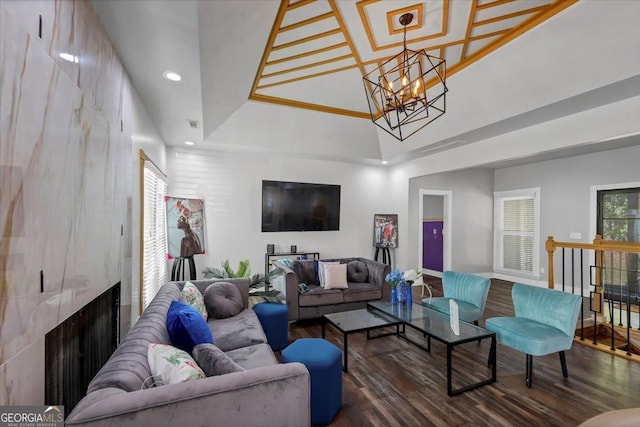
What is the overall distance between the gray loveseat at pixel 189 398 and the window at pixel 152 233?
1.68 meters

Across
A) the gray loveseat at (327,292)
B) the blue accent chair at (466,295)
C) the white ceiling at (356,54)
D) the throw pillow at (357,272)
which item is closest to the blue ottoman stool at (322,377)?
the gray loveseat at (327,292)

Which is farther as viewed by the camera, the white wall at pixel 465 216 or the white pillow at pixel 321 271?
the white wall at pixel 465 216

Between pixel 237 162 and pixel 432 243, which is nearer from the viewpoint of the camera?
pixel 237 162

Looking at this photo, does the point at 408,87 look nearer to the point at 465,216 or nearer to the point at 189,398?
the point at 189,398

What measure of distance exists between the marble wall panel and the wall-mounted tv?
361cm

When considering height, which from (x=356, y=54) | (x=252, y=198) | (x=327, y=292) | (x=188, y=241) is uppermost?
(x=356, y=54)

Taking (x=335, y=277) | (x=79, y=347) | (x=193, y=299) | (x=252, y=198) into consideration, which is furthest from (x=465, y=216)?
(x=79, y=347)

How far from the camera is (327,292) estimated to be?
3.90 m

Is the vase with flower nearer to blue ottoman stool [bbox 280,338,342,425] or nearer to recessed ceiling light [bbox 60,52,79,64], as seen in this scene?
blue ottoman stool [bbox 280,338,342,425]

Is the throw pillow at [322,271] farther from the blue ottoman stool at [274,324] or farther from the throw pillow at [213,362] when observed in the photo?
the throw pillow at [213,362]

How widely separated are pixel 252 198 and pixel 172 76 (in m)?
3.13

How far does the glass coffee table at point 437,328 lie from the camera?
2361 mm

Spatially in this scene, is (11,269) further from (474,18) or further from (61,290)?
(474,18)

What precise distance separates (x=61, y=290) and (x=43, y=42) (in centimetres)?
106
